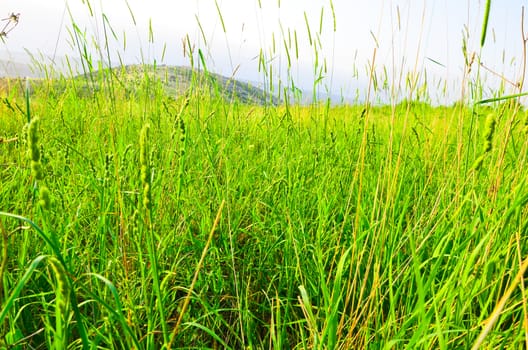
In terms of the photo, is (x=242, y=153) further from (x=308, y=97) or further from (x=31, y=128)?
(x=31, y=128)

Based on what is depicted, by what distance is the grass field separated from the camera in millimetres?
809

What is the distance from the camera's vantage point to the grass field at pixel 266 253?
809mm

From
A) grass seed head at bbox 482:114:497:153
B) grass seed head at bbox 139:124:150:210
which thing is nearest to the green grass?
grass seed head at bbox 139:124:150:210

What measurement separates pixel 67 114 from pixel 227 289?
190cm

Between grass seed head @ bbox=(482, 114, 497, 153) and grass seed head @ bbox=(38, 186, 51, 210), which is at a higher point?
grass seed head @ bbox=(482, 114, 497, 153)

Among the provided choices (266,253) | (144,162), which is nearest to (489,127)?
(144,162)

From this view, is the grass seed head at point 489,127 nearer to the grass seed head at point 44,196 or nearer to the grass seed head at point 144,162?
the grass seed head at point 144,162

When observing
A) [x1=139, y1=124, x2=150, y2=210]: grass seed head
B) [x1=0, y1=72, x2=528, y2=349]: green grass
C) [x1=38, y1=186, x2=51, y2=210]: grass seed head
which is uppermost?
[x1=139, y1=124, x2=150, y2=210]: grass seed head

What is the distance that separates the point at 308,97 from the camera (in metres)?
2.31

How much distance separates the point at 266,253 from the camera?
120 cm

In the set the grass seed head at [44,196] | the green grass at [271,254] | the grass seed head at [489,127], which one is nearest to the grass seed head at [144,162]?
the green grass at [271,254]

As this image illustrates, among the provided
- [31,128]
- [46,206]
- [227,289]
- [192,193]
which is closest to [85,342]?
[46,206]

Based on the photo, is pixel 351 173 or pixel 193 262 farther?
pixel 351 173

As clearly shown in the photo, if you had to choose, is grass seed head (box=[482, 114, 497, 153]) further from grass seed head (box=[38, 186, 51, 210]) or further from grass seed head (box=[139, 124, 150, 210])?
grass seed head (box=[38, 186, 51, 210])
